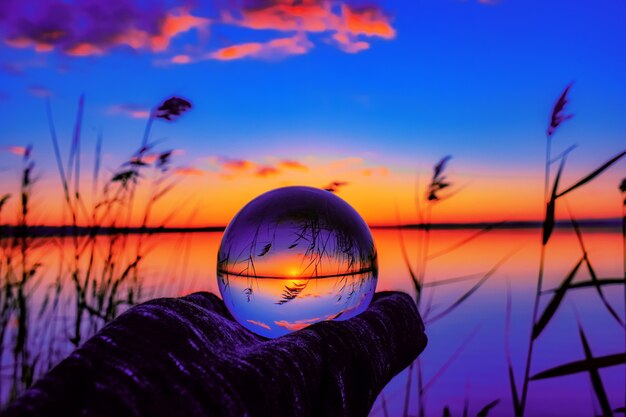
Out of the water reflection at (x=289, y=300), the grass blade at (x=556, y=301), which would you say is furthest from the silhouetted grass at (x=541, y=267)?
the water reflection at (x=289, y=300)

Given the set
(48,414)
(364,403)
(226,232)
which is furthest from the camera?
(226,232)

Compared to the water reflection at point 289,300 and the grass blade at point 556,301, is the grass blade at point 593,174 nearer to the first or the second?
the grass blade at point 556,301

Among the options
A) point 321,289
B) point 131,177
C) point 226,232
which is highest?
point 131,177

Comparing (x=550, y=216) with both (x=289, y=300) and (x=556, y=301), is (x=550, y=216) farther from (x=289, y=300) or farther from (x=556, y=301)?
(x=289, y=300)

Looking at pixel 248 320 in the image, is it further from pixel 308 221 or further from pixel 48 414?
pixel 48 414

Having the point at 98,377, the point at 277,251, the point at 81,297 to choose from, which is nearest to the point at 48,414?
the point at 98,377

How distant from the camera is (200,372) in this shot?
65.9 inches

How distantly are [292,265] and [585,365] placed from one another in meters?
1.44

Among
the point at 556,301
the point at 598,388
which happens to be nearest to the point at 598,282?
the point at 556,301

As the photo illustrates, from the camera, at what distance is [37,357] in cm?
436

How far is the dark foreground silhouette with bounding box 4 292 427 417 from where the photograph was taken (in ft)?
4.76

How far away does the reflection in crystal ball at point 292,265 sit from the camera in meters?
2.87

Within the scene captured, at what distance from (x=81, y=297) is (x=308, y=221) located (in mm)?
1852

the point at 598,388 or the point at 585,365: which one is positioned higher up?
the point at 585,365
